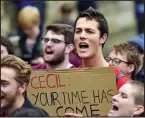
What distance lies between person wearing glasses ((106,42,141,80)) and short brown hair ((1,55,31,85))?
71cm

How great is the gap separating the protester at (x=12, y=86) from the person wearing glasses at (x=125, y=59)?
0.77m

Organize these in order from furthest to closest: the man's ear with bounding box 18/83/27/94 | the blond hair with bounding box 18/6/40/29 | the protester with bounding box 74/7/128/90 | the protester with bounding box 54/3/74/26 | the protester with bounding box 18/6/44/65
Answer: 1. the protester with bounding box 54/3/74/26
2. the blond hair with bounding box 18/6/40/29
3. the protester with bounding box 18/6/44/65
4. the protester with bounding box 74/7/128/90
5. the man's ear with bounding box 18/83/27/94

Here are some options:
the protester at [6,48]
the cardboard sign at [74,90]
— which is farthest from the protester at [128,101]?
the protester at [6,48]

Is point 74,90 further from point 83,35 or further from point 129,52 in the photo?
point 129,52

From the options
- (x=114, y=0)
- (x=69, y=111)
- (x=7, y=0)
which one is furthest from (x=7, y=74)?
(x=114, y=0)

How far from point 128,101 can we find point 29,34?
2154mm

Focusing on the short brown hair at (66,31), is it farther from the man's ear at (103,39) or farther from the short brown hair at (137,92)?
the short brown hair at (137,92)

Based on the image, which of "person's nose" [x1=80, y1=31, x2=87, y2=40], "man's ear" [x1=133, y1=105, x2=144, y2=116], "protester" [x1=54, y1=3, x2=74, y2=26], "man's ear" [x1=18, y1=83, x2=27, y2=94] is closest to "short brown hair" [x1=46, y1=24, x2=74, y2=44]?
"person's nose" [x1=80, y1=31, x2=87, y2=40]

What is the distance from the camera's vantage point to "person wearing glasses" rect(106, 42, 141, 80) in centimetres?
496

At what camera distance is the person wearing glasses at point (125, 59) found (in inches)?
195

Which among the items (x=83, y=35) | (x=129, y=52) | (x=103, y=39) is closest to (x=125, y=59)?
(x=129, y=52)

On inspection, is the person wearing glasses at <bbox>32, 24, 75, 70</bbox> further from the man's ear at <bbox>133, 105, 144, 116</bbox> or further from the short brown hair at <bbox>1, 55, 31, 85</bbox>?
the man's ear at <bbox>133, 105, 144, 116</bbox>

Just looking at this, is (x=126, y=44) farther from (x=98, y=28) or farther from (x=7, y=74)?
(x=7, y=74)

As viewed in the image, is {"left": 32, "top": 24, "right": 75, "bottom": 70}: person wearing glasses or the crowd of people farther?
{"left": 32, "top": 24, "right": 75, "bottom": 70}: person wearing glasses
